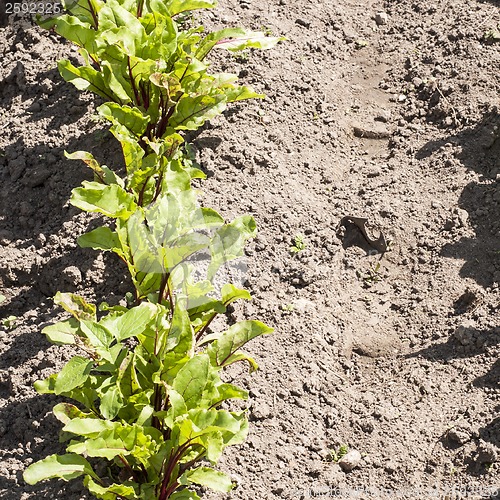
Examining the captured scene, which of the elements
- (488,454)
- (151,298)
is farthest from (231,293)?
(488,454)

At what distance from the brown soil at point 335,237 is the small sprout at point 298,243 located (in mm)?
36

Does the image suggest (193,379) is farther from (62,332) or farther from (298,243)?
(298,243)

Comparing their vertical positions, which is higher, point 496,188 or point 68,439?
point 496,188

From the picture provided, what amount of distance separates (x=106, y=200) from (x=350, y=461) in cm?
159

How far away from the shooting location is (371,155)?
17.0 feet

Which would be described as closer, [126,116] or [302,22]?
[126,116]

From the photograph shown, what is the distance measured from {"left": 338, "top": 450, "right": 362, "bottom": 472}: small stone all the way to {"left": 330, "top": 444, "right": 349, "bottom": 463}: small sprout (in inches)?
0.7

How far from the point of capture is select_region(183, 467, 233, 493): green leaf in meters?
3.21

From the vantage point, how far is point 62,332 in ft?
11.4

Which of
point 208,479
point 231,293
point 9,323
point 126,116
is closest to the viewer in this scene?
point 208,479

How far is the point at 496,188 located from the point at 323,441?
188 centimetres

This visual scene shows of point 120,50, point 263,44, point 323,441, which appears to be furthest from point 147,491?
point 263,44

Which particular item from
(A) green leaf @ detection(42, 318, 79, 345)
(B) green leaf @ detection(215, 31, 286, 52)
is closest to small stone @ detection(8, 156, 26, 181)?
(B) green leaf @ detection(215, 31, 286, 52)

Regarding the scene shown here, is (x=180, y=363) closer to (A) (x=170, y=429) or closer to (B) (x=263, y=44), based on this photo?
(A) (x=170, y=429)
